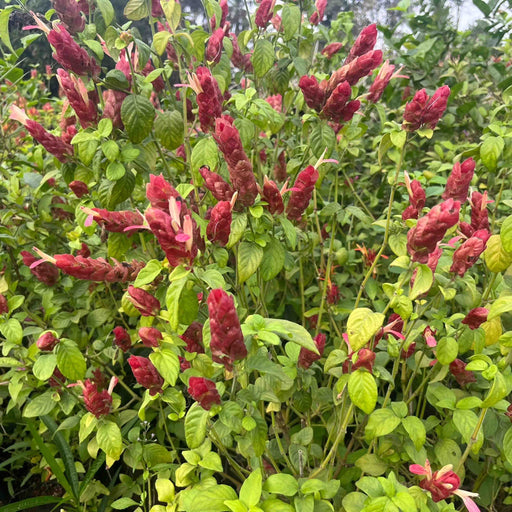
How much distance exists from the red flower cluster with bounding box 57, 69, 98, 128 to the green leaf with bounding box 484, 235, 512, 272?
114 centimetres

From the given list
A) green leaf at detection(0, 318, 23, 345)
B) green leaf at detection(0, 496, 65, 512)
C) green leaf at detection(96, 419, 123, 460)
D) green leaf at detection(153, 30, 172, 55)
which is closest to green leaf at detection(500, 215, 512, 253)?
green leaf at detection(153, 30, 172, 55)

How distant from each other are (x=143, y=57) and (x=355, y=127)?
80 centimetres

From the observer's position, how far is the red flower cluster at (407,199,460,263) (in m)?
0.89

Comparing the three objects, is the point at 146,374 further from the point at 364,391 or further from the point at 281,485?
the point at 364,391

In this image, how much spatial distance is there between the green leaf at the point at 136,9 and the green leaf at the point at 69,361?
102 cm

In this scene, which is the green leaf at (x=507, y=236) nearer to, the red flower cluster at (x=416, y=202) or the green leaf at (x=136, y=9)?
the red flower cluster at (x=416, y=202)

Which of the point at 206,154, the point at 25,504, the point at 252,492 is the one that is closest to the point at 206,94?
the point at 206,154

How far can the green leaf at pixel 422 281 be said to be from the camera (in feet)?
3.08

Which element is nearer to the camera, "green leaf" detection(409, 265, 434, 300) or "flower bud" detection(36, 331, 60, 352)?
"green leaf" detection(409, 265, 434, 300)

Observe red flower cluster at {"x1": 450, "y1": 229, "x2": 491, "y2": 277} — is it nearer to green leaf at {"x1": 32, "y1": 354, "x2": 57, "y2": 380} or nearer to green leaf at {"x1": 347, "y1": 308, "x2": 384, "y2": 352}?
green leaf at {"x1": 347, "y1": 308, "x2": 384, "y2": 352}

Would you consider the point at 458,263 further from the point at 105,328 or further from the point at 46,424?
the point at 46,424

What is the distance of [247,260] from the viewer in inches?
40.9

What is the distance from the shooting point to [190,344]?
1144mm

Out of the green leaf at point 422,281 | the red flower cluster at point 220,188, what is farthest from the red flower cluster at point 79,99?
the green leaf at point 422,281
